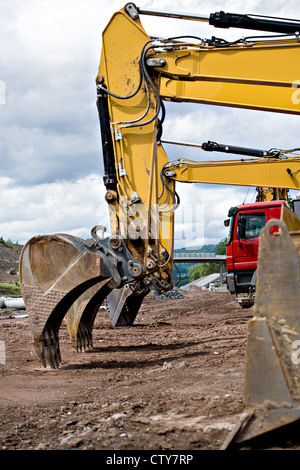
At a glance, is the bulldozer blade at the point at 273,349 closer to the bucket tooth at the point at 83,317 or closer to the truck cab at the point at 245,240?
the bucket tooth at the point at 83,317

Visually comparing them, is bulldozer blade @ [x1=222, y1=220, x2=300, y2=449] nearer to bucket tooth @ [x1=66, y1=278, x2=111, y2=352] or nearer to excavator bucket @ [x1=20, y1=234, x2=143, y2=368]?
excavator bucket @ [x1=20, y1=234, x2=143, y2=368]

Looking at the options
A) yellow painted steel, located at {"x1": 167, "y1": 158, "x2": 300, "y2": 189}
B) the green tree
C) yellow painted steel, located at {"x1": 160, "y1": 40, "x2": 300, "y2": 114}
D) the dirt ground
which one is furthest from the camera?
the green tree

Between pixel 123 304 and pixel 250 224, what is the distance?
361 cm

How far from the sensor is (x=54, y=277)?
7.28m

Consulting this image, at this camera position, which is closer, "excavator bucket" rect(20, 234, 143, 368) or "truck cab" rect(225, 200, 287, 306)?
"excavator bucket" rect(20, 234, 143, 368)

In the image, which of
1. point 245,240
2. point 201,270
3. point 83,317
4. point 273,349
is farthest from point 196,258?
point 201,270

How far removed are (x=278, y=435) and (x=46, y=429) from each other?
1817mm

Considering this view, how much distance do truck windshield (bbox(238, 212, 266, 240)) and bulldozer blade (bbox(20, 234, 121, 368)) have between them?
655 cm

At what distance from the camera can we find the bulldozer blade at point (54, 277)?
718cm

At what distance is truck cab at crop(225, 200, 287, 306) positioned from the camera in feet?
44.1

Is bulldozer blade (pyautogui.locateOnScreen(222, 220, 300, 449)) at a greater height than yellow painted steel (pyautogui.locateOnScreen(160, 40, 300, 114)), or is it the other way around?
yellow painted steel (pyautogui.locateOnScreen(160, 40, 300, 114))

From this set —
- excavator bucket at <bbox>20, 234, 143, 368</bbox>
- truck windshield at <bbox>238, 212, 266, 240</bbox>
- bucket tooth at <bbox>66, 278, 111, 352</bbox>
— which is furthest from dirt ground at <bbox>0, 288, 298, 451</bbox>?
Answer: truck windshield at <bbox>238, 212, 266, 240</bbox>

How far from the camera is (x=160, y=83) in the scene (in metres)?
7.79
